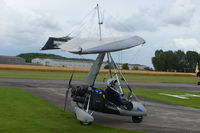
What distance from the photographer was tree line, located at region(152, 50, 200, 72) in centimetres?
13910

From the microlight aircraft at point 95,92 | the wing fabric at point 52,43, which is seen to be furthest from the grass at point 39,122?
the wing fabric at point 52,43

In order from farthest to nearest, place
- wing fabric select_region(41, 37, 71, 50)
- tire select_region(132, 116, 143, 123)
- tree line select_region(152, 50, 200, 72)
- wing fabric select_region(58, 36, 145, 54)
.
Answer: tree line select_region(152, 50, 200, 72)
wing fabric select_region(41, 37, 71, 50)
tire select_region(132, 116, 143, 123)
wing fabric select_region(58, 36, 145, 54)

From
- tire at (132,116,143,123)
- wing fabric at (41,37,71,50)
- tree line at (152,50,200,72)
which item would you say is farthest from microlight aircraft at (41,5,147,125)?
tree line at (152,50,200,72)

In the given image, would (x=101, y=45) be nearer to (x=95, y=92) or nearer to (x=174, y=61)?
(x=95, y=92)

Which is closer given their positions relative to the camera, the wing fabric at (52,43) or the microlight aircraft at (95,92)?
the microlight aircraft at (95,92)

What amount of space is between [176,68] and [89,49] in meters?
138

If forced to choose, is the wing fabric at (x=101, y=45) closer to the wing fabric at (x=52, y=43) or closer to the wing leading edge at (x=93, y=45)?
the wing leading edge at (x=93, y=45)

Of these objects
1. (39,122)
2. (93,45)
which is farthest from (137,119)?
(39,122)

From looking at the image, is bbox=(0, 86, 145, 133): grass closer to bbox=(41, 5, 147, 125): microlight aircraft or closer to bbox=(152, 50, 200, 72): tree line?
bbox=(41, 5, 147, 125): microlight aircraft

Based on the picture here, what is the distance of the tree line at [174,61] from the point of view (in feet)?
456

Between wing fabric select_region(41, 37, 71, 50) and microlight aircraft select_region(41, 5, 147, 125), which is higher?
wing fabric select_region(41, 37, 71, 50)

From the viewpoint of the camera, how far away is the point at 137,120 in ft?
37.1

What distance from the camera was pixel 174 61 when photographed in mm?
139625

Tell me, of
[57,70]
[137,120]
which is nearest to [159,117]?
[137,120]
